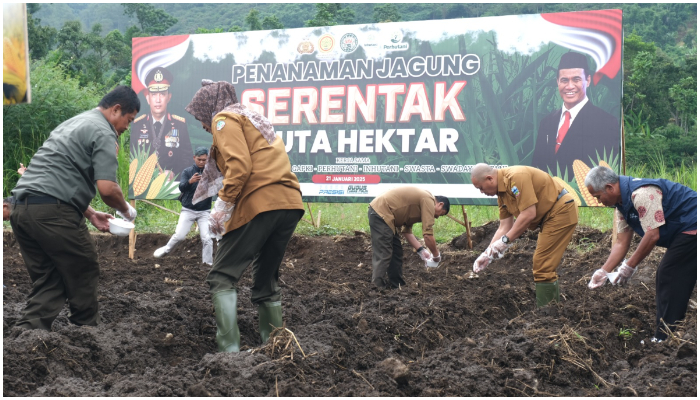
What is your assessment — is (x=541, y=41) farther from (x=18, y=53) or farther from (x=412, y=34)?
(x=18, y=53)

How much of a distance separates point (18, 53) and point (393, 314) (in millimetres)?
3484

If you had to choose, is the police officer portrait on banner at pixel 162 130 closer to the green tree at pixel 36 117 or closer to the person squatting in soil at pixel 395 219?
the person squatting in soil at pixel 395 219

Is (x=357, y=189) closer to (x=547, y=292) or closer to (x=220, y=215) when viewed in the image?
(x=547, y=292)

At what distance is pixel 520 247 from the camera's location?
9984 millimetres

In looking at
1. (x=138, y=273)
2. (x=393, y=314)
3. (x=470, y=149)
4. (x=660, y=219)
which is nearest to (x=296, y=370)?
(x=393, y=314)

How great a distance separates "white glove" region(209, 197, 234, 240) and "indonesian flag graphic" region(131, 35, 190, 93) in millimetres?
6816

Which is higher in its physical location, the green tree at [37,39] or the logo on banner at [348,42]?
the green tree at [37,39]

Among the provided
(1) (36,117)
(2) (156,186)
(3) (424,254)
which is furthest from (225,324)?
(1) (36,117)

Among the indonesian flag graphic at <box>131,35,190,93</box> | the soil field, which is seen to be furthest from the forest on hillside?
the soil field

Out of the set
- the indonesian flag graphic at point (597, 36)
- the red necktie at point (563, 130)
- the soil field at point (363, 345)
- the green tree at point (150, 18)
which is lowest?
the soil field at point (363, 345)

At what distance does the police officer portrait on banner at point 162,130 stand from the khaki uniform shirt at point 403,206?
4.20 metres

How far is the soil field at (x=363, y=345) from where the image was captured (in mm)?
3729

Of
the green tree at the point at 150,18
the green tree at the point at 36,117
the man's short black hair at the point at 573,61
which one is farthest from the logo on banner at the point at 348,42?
the green tree at the point at 150,18

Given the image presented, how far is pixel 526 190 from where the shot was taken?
6.01 m
